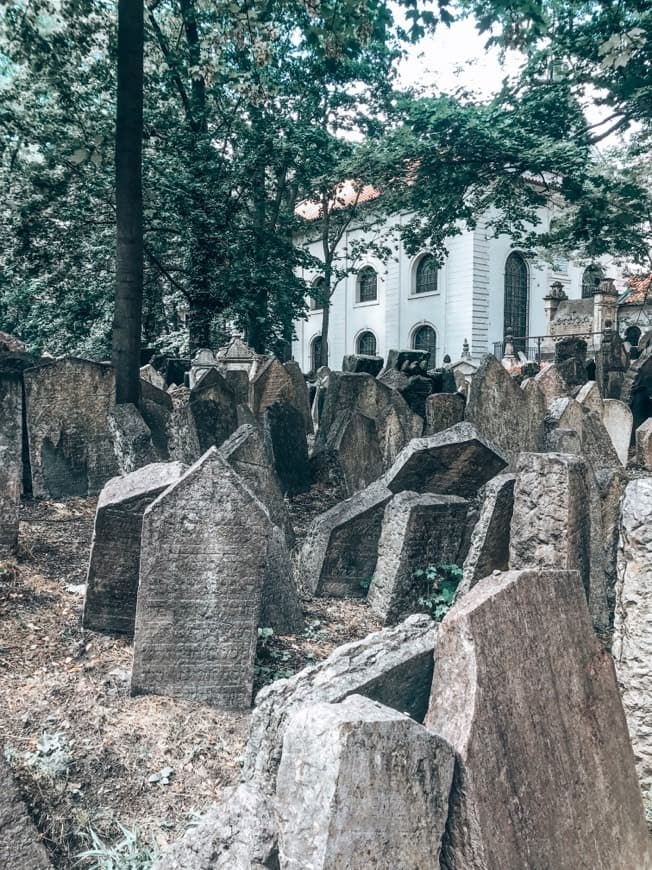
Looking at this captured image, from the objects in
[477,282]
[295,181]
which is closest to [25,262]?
[295,181]

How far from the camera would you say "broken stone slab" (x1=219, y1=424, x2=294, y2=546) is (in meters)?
4.70

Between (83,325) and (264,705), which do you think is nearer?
(264,705)

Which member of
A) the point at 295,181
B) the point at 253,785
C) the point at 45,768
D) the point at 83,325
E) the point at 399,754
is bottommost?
the point at 45,768

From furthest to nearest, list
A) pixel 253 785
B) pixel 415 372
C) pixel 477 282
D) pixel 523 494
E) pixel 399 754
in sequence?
pixel 477 282 < pixel 415 372 < pixel 523 494 < pixel 253 785 < pixel 399 754

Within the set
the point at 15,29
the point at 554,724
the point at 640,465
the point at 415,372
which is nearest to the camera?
the point at 554,724

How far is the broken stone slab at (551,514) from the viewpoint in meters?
3.30

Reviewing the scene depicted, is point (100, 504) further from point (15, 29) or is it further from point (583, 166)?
point (583, 166)

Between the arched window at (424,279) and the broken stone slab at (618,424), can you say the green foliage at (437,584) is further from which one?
the arched window at (424,279)

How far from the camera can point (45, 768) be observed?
2.40 meters

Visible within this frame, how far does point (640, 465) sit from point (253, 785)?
6930 millimetres

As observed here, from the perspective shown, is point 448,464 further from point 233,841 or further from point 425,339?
point 425,339

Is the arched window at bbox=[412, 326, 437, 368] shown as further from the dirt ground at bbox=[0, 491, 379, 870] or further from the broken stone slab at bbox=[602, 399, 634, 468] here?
the dirt ground at bbox=[0, 491, 379, 870]

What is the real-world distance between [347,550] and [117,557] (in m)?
1.55

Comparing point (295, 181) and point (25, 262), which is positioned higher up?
point (295, 181)
